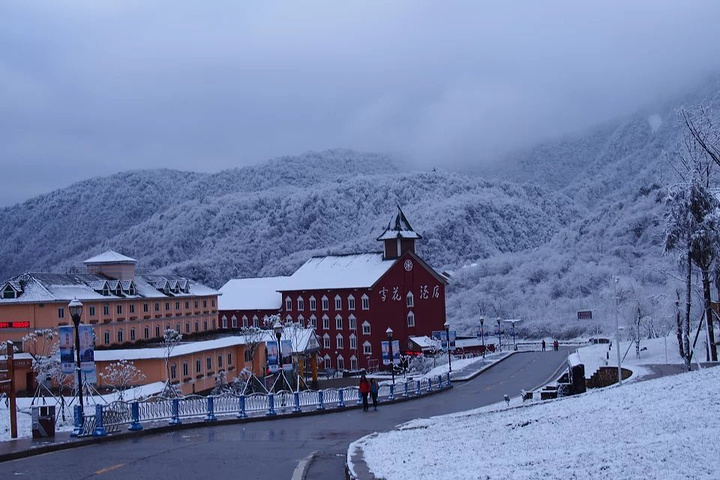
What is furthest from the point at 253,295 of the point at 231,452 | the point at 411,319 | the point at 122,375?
the point at 231,452

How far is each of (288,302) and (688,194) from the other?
51645 mm

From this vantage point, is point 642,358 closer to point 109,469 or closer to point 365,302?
point 109,469

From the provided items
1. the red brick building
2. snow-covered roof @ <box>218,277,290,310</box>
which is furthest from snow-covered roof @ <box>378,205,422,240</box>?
snow-covered roof @ <box>218,277,290,310</box>

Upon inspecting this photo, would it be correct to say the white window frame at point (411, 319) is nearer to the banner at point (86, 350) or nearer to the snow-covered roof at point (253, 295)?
the snow-covered roof at point (253, 295)

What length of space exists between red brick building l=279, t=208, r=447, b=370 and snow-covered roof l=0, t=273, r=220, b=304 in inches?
551

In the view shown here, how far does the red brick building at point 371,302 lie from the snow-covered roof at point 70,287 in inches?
551

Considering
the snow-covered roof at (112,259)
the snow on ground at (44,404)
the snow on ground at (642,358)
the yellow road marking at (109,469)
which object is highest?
the snow-covered roof at (112,259)

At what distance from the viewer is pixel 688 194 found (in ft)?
89.9

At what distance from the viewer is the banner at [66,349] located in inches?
894

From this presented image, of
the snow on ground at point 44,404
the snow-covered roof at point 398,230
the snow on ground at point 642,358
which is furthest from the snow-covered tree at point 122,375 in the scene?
the snow-covered roof at point 398,230

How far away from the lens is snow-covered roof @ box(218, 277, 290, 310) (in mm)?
77125

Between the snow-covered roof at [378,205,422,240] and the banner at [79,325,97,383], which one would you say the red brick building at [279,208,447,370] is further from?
the banner at [79,325,97,383]

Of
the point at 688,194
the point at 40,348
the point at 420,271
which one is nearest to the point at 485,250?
the point at 420,271

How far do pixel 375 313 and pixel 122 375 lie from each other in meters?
30.0
